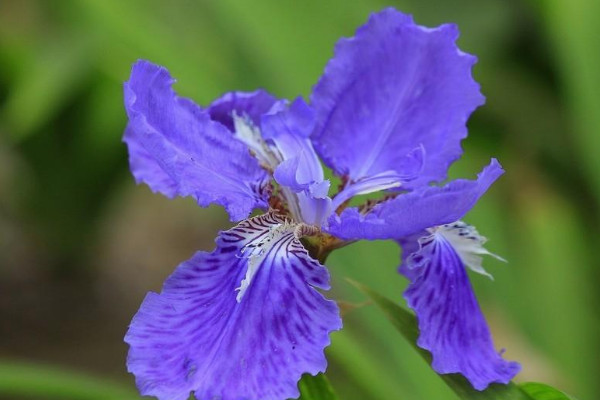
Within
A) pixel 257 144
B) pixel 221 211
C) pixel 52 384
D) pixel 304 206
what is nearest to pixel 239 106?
pixel 257 144

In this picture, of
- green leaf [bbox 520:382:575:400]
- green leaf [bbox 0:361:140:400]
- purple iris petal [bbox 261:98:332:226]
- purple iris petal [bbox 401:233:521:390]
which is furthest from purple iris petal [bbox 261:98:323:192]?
green leaf [bbox 0:361:140:400]

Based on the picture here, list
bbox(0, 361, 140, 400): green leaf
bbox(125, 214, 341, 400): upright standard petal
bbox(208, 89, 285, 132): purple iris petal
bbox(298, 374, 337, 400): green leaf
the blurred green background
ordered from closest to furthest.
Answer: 1. bbox(125, 214, 341, 400): upright standard petal
2. bbox(298, 374, 337, 400): green leaf
3. bbox(208, 89, 285, 132): purple iris petal
4. bbox(0, 361, 140, 400): green leaf
5. the blurred green background

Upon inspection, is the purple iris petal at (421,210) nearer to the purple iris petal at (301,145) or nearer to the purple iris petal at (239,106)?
the purple iris petal at (301,145)

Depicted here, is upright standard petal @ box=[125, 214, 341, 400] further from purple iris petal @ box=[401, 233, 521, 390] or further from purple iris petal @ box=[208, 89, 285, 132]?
purple iris petal @ box=[208, 89, 285, 132]

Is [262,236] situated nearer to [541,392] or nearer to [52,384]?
[541,392]

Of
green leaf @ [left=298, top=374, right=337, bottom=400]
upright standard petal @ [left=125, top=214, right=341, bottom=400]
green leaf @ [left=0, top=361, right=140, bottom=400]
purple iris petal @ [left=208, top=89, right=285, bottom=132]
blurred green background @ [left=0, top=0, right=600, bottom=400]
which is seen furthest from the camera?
blurred green background @ [left=0, top=0, right=600, bottom=400]

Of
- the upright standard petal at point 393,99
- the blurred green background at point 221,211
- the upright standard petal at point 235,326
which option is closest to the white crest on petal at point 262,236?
the upright standard petal at point 235,326

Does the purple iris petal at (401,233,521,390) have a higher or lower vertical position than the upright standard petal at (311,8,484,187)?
lower
